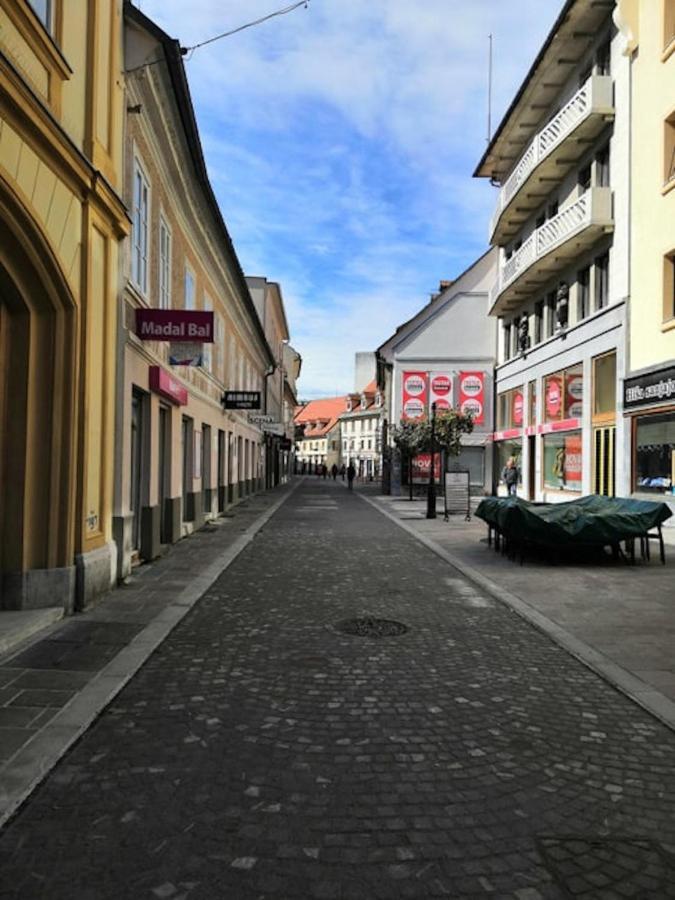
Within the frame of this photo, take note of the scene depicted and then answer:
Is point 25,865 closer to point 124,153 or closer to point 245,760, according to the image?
point 245,760

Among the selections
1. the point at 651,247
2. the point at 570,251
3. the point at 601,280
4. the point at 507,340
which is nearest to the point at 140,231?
the point at 651,247

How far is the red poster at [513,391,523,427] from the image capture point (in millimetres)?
29234

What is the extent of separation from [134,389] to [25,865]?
8154 mm

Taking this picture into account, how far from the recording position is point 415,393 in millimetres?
36281

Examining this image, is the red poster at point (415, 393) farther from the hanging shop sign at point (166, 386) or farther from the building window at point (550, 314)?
the hanging shop sign at point (166, 386)

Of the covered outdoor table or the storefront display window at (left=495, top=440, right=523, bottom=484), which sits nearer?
the covered outdoor table

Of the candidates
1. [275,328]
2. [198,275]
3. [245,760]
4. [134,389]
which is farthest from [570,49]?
[275,328]

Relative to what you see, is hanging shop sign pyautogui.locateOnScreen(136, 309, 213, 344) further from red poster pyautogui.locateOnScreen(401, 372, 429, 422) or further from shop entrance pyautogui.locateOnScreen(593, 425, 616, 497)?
red poster pyautogui.locateOnScreen(401, 372, 429, 422)

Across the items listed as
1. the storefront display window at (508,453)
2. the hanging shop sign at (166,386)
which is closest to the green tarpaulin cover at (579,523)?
the hanging shop sign at (166,386)

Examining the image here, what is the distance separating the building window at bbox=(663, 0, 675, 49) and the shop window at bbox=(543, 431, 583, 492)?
10.5 meters

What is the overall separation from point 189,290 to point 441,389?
21958 millimetres

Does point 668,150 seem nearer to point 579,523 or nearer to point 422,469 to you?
point 579,523

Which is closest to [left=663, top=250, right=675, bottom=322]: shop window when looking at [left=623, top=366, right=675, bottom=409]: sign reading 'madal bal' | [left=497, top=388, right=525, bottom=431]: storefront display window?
[left=623, top=366, right=675, bottom=409]: sign reading 'madal bal'

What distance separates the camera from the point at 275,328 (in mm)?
53312
